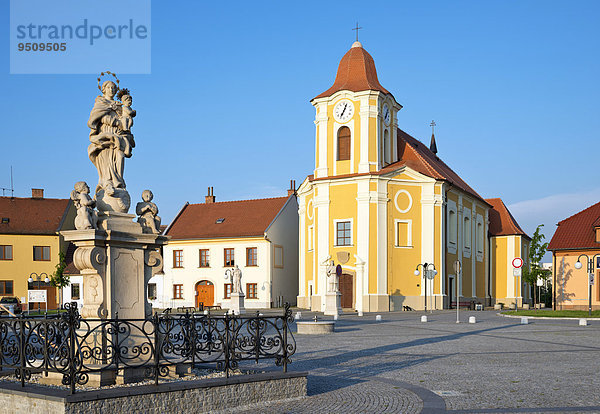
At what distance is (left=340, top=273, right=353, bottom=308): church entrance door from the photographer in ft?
136

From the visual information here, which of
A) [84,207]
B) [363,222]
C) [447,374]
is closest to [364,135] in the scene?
[363,222]

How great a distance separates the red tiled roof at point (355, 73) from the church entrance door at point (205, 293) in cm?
1815

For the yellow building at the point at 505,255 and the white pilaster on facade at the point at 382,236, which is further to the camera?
the yellow building at the point at 505,255

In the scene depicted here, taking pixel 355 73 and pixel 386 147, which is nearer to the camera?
pixel 355 73

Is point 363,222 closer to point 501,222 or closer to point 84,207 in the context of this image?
point 501,222

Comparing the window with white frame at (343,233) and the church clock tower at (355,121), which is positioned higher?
the church clock tower at (355,121)

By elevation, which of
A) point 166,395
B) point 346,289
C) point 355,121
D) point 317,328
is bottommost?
point 346,289

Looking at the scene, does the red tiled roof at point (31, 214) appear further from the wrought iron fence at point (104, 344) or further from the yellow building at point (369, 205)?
the wrought iron fence at point (104, 344)

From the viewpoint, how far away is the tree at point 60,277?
51366mm

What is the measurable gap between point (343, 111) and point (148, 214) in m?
34.3

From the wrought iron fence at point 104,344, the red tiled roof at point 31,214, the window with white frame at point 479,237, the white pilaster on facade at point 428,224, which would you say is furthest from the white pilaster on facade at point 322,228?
the wrought iron fence at point 104,344

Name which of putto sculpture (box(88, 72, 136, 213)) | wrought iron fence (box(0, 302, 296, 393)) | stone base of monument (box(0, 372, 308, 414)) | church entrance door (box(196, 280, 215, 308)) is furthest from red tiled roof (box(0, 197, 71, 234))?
stone base of monument (box(0, 372, 308, 414))

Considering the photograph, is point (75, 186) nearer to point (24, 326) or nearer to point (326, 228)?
point (24, 326)

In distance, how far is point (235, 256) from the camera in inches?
2041
